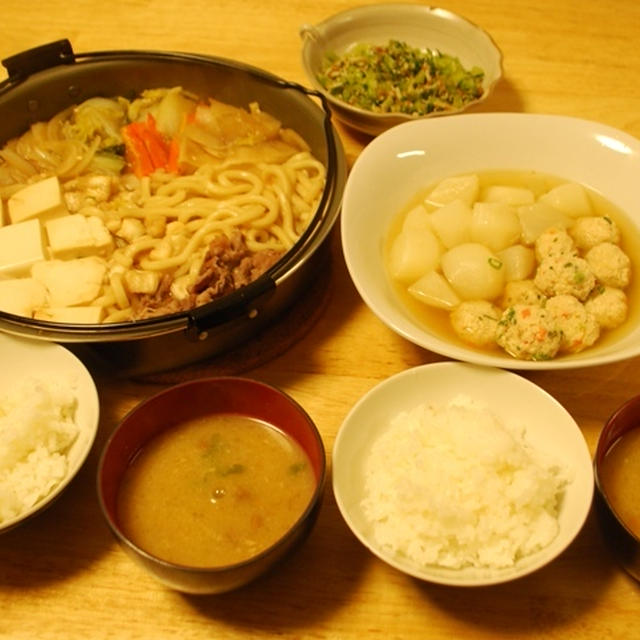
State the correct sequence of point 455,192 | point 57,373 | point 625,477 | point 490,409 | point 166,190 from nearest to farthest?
point 625,477 < point 490,409 < point 57,373 < point 455,192 < point 166,190

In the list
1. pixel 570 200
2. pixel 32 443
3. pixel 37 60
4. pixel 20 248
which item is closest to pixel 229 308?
pixel 32 443

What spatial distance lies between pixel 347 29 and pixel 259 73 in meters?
0.57

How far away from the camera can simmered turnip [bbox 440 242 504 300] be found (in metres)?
1.97

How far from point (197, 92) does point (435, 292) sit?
135 centimetres

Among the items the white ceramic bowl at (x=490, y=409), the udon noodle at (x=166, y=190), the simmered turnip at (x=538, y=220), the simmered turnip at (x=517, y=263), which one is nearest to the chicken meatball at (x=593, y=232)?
the simmered turnip at (x=538, y=220)

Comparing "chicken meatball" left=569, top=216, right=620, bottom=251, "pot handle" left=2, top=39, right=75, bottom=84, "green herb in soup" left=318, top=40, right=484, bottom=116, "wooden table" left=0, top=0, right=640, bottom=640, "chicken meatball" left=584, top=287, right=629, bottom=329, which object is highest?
"pot handle" left=2, top=39, right=75, bottom=84

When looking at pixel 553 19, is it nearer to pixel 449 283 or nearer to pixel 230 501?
pixel 449 283

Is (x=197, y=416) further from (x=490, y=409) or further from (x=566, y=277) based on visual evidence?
(x=566, y=277)

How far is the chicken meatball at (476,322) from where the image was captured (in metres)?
1.84

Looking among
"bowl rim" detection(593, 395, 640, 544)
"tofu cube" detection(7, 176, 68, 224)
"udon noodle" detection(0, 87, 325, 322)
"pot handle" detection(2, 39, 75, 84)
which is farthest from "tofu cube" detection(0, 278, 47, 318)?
"bowl rim" detection(593, 395, 640, 544)

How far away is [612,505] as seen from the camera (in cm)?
152

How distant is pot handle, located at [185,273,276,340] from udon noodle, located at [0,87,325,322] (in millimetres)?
186

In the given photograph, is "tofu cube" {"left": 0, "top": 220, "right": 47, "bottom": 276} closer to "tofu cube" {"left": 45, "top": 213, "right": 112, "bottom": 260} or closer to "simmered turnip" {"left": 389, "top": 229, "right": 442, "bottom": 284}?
"tofu cube" {"left": 45, "top": 213, "right": 112, "bottom": 260}

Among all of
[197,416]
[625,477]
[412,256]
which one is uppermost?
[412,256]
